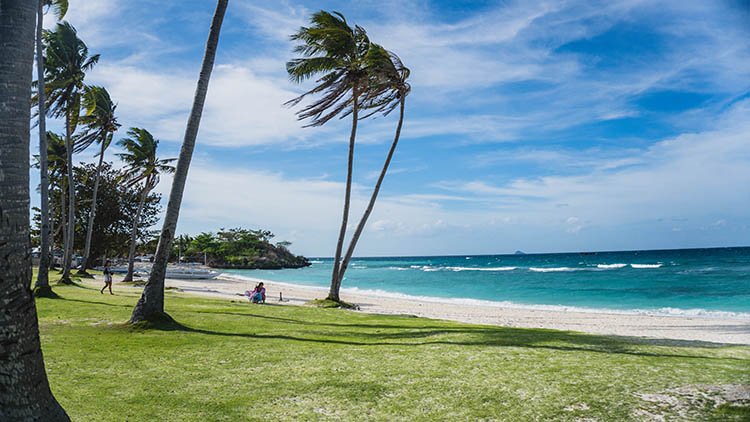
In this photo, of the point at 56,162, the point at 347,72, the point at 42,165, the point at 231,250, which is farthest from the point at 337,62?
the point at 231,250

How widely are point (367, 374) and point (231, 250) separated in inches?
3649

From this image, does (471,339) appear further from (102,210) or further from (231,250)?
(231,250)

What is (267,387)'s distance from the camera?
5.86 m

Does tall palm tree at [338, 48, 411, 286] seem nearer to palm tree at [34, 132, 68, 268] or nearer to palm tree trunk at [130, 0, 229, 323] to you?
palm tree trunk at [130, 0, 229, 323]

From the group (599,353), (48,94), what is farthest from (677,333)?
(48,94)

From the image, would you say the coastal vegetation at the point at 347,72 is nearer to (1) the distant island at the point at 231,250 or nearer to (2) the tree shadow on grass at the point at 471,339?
(2) the tree shadow on grass at the point at 471,339

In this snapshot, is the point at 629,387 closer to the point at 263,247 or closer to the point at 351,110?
the point at 351,110

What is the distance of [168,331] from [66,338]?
5.47 ft

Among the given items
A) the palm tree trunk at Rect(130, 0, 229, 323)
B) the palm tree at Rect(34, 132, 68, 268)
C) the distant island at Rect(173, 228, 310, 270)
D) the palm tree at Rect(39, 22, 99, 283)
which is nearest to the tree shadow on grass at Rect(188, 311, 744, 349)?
the palm tree trunk at Rect(130, 0, 229, 323)

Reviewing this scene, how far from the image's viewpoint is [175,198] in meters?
10.3

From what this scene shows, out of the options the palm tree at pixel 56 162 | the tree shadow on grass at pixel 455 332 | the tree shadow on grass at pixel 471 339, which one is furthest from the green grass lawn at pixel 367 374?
the palm tree at pixel 56 162

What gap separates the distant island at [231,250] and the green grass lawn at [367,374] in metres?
86.2

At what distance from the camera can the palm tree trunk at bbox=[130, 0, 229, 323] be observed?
990cm

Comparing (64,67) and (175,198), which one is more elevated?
(64,67)
